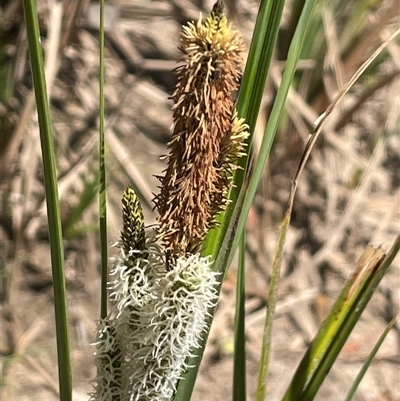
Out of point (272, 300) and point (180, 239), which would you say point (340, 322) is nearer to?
point (272, 300)

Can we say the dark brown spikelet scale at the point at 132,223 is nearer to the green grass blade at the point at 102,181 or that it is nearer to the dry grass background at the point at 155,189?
the green grass blade at the point at 102,181

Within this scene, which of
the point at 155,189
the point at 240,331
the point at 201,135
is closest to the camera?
the point at 201,135

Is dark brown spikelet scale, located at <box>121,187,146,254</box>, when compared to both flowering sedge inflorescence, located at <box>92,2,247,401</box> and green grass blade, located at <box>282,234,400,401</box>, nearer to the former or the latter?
flowering sedge inflorescence, located at <box>92,2,247,401</box>

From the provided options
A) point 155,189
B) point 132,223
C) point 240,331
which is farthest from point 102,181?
point 155,189

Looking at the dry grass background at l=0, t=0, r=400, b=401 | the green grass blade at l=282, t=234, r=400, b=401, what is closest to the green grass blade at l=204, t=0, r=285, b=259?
the green grass blade at l=282, t=234, r=400, b=401

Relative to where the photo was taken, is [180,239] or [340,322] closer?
[180,239]

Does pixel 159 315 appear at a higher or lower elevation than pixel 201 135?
lower
